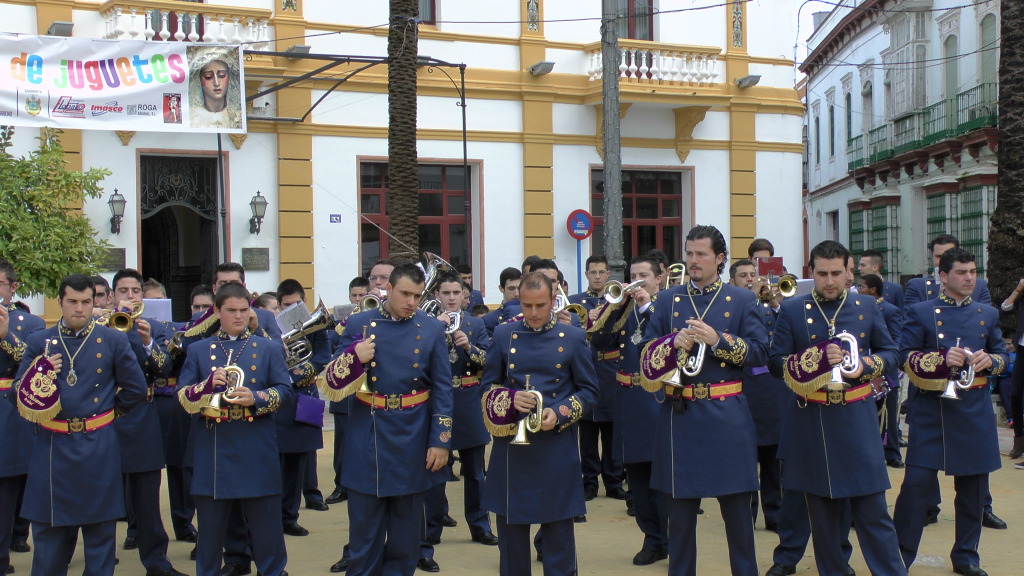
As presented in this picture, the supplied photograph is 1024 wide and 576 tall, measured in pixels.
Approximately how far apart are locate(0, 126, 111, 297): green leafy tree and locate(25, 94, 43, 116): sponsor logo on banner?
1640 mm

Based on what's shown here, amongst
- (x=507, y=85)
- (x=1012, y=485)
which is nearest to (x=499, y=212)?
(x=507, y=85)

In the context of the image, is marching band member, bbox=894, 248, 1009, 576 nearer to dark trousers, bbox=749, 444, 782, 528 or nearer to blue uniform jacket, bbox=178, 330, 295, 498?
dark trousers, bbox=749, 444, 782, 528

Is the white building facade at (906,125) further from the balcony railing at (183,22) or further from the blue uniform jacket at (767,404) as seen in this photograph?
the blue uniform jacket at (767,404)

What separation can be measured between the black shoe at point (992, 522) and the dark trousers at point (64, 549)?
6.34m

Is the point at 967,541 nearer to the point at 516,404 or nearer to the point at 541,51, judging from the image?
the point at 516,404

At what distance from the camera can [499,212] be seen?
1966 centimetres

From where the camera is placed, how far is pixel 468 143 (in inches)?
758

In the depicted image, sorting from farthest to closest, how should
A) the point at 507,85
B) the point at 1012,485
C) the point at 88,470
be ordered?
the point at 507,85, the point at 1012,485, the point at 88,470

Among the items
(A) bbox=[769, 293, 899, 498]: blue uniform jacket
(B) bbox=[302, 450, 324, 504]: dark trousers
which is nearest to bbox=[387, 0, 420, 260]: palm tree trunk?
(B) bbox=[302, 450, 324, 504]: dark trousers

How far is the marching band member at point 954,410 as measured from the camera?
7.09m

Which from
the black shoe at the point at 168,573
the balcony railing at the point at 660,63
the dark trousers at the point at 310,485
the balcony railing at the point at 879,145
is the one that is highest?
the balcony railing at the point at 660,63

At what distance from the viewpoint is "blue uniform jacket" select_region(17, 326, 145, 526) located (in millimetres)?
6441

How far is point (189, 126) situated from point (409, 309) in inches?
400

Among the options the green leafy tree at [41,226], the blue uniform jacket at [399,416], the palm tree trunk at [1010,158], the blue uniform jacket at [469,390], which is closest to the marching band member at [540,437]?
the blue uniform jacket at [399,416]
